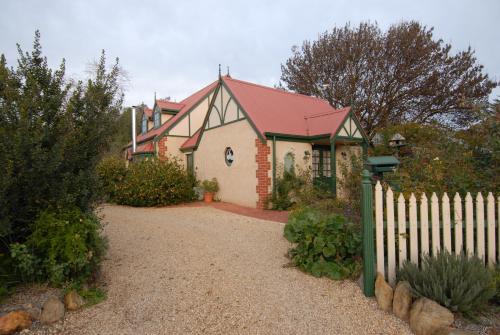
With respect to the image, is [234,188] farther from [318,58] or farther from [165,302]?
[318,58]

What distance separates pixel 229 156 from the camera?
40.6 ft

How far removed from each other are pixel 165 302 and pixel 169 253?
73.6 inches

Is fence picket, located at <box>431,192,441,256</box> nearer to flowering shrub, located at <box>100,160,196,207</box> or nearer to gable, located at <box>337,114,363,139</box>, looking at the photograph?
gable, located at <box>337,114,363,139</box>

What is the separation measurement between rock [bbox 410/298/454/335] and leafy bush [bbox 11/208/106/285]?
11.2 feet

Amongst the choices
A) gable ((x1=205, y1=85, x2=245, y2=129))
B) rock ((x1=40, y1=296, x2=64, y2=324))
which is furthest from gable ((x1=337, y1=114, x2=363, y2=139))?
rock ((x1=40, y1=296, x2=64, y2=324))

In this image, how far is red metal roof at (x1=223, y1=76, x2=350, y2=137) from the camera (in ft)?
36.0

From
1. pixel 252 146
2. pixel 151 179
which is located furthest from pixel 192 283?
pixel 151 179

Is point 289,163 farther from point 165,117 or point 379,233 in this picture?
point 165,117

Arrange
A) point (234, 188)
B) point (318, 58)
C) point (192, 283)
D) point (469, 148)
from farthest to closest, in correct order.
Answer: point (318, 58) → point (234, 188) → point (469, 148) → point (192, 283)

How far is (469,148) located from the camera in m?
4.58

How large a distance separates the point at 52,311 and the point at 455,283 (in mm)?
3953

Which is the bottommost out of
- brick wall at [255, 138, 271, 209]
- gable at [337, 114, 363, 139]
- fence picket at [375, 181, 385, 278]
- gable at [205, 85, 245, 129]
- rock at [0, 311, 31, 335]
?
rock at [0, 311, 31, 335]

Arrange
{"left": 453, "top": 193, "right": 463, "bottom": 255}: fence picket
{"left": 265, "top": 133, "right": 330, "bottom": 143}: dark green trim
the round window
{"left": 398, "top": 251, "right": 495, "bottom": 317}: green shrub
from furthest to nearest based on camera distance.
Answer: the round window, {"left": 265, "top": 133, "right": 330, "bottom": 143}: dark green trim, {"left": 453, "top": 193, "right": 463, "bottom": 255}: fence picket, {"left": 398, "top": 251, "right": 495, "bottom": 317}: green shrub

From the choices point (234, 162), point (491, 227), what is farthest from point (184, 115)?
point (491, 227)
